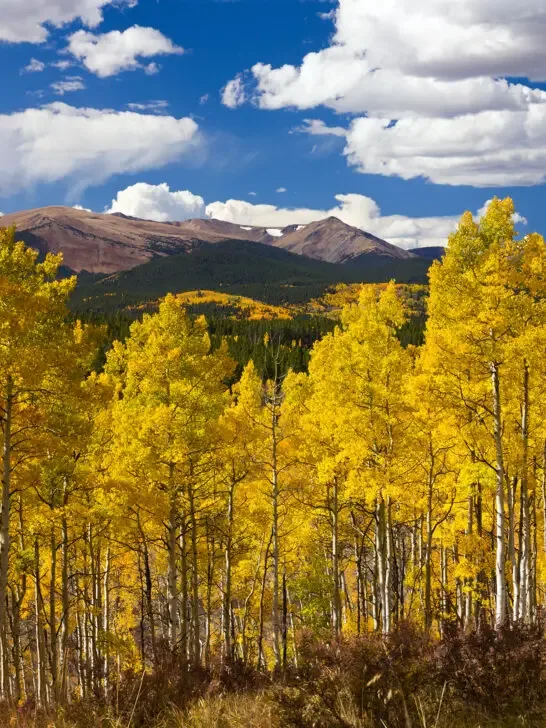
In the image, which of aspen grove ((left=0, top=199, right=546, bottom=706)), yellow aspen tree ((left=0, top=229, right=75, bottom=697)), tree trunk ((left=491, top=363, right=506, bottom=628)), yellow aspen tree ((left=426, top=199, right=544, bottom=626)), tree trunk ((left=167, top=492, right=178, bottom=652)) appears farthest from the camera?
tree trunk ((left=167, top=492, right=178, bottom=652))

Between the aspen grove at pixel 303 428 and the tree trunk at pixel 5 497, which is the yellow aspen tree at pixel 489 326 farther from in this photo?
the tree trunk at pixel 5 497

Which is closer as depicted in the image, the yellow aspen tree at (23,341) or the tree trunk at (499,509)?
the yellow aspen tree at (23,341)

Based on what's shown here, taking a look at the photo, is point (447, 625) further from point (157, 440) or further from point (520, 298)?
point (157, 440)

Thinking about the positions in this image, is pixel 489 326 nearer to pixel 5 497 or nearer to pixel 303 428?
pixel 303 428

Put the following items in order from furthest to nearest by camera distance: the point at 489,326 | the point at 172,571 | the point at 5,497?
the point at 172,571
the point at 489,326
the point at 5,497

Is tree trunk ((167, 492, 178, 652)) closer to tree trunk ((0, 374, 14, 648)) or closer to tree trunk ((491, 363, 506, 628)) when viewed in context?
tree trunk ((0, 374, 14, 648))

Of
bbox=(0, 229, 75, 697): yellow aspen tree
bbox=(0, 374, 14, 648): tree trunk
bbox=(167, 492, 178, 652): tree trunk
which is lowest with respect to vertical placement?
bbox=(167, 492, 178, 652): tree trunk

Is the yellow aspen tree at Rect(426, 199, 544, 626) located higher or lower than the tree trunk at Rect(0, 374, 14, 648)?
higher

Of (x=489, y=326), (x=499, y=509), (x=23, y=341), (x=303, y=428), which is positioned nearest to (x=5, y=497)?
(x=23, y=341)

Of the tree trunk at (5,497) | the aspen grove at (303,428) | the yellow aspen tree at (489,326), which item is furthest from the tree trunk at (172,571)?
the yellow aspen tree at (489,326)

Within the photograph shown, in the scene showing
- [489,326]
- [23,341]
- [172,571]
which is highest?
[489,326]

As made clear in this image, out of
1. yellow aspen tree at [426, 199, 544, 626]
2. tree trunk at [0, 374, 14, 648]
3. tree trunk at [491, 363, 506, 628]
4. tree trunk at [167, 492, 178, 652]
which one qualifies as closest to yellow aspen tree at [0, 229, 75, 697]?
tree trunk at [0, 374, 14, 648]

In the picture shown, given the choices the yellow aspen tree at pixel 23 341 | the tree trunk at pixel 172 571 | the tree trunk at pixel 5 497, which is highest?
the yellow aspen tree at pixel 23 341

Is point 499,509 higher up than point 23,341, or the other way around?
point 23,341
